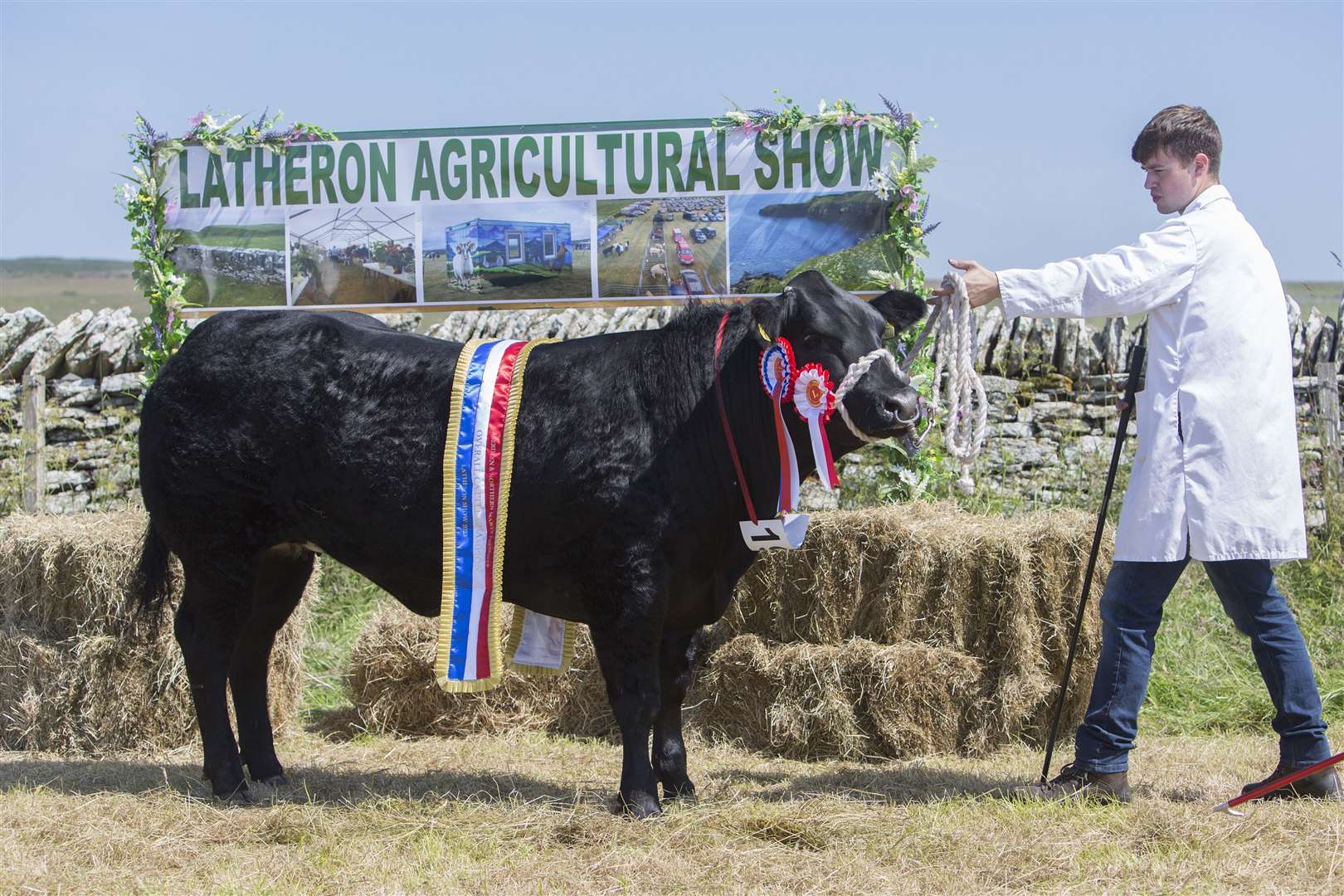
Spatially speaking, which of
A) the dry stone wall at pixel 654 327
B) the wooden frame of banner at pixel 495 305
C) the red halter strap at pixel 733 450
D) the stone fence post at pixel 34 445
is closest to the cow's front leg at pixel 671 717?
the red halter strap at pixel 733 450

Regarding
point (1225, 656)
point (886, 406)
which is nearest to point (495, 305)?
point (886, 406)

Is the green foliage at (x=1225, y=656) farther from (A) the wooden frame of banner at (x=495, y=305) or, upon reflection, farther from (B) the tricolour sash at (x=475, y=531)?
(B) the tricolour sash at (x=475, y=531)

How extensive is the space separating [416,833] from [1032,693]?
2.73m

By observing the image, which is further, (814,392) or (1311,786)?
(1311,786)

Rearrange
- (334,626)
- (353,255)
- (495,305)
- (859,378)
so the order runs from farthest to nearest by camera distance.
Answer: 1. (334,626)
2. (353,255)
3. (495,305)
4. (859,378)

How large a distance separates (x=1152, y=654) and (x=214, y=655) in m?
3.42

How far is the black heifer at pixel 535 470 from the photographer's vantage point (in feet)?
13.7

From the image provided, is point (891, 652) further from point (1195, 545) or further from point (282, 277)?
point (282, 277)

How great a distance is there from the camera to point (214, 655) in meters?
4.66

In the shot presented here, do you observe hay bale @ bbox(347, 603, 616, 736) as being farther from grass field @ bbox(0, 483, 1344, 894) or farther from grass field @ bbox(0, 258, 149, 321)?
grass field @ bbox(0, 258, 149, 321)

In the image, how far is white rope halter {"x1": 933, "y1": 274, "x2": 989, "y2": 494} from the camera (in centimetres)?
405

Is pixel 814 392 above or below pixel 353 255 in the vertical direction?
below

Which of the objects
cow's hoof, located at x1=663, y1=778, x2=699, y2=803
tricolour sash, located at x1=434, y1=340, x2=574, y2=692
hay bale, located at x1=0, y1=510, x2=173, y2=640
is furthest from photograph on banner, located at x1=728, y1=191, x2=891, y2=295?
hay bale, located at x1=0, y1=510, x2=173, y2=640

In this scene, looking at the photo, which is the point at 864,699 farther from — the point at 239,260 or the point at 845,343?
the point at 239,260
